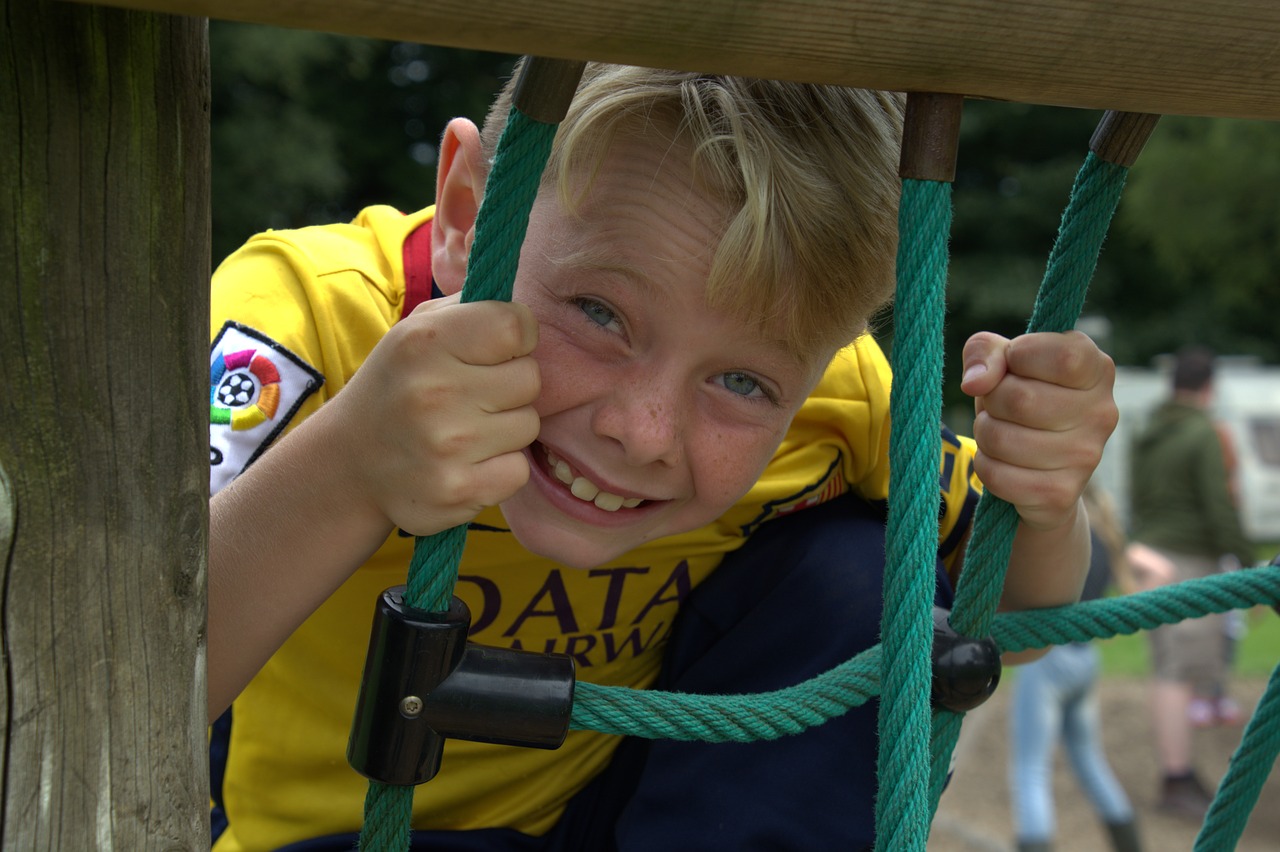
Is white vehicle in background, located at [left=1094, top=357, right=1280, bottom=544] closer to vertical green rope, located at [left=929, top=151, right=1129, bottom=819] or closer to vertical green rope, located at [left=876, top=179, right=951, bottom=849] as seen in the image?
vertical green rope, located at [left=929, top=151, right=1129, bottom=819]

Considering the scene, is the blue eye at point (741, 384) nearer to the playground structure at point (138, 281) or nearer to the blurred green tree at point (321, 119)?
the playground structure at point (138, 281)

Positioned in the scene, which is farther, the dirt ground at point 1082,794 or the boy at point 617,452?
the dirt ground at point 1082,794

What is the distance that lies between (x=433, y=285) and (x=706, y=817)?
59 cm

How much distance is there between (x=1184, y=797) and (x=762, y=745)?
143 inches

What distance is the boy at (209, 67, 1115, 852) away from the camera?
953 mm

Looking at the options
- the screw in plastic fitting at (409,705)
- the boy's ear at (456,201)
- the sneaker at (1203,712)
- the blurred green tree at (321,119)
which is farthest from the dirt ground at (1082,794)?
the blurred green tree at (321,119)

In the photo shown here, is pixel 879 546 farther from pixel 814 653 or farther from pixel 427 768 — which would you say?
pixel 427 768

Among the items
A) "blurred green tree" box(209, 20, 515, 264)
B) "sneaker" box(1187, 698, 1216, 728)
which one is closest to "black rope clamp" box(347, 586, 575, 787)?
"sneaker" box(1187, 698, 1216, 728)

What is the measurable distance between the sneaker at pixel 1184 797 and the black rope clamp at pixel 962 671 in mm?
3741

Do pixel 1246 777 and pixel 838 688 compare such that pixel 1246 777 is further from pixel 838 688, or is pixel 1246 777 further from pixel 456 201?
pixel 456 201

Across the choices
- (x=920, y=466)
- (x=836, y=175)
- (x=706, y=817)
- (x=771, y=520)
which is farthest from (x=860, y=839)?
(x=836, y=175)

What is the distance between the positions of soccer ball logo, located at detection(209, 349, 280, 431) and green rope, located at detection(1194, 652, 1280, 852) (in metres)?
0.92

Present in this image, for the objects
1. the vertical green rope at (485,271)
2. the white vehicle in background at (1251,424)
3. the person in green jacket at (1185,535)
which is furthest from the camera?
the white vehicle in background at (1251,424)

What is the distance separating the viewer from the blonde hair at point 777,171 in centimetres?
104
